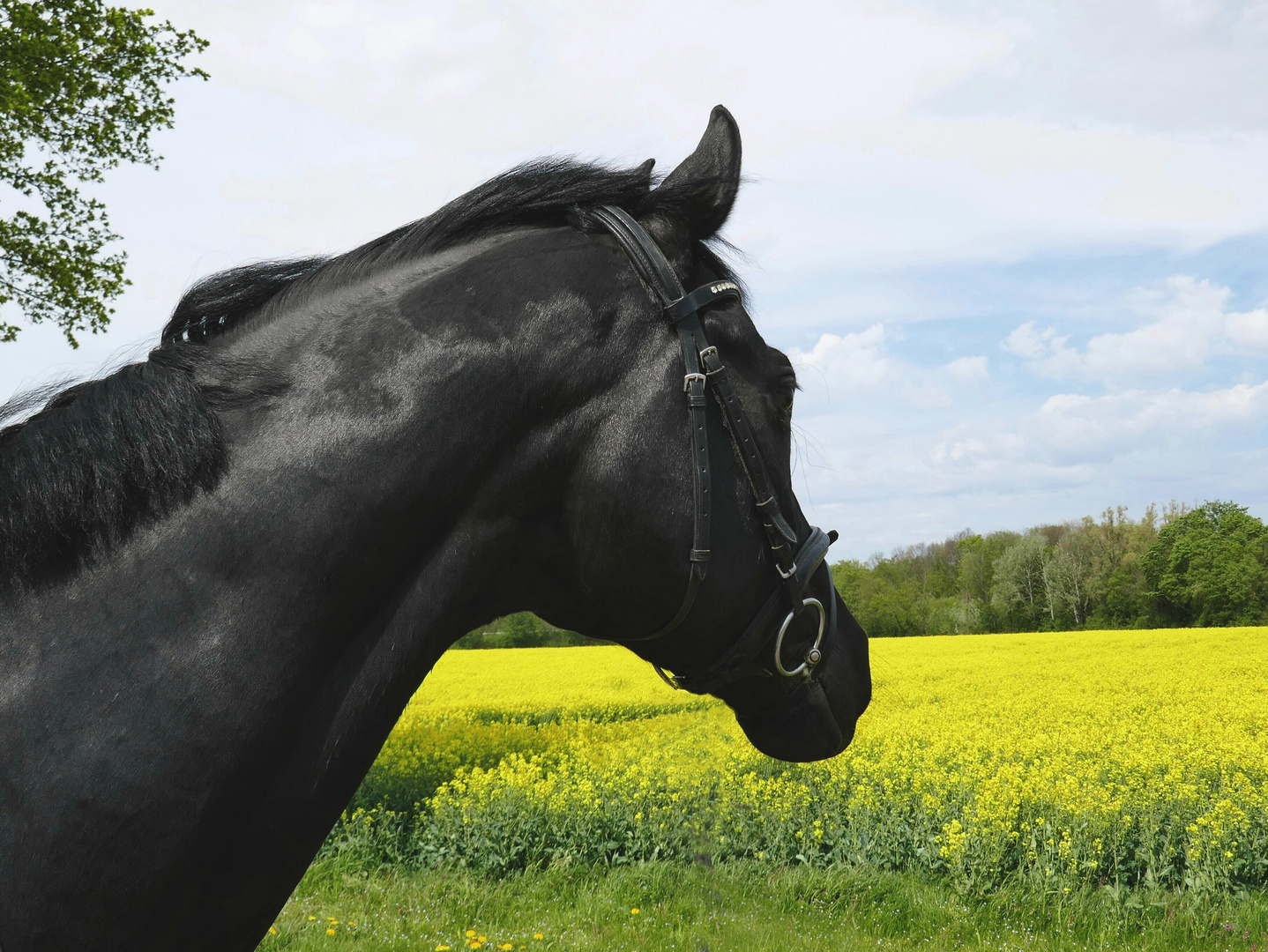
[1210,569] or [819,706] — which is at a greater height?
[819,706]

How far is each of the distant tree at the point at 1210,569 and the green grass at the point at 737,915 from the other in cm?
3563

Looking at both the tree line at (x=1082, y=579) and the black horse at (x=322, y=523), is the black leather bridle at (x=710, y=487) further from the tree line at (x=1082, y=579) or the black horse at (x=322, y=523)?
the tree line at (x=1082, y=579)

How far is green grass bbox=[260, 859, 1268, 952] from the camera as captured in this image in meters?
5.73

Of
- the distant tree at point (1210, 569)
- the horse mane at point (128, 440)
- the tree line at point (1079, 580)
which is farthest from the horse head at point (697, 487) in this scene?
the distant tree at point (1210, 569)

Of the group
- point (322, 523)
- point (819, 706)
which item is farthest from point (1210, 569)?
point (322, 523)

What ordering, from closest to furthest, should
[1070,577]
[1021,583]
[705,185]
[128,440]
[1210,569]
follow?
[128,440], [705,185], [1210,569], [1070,577], [1021,583]

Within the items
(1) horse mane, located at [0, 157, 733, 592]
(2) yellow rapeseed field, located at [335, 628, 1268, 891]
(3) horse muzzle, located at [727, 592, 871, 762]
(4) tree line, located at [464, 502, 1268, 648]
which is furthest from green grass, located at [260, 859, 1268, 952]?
(4) tree line, located at [464, 502, 1268, 648]

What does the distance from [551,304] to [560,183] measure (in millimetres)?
275

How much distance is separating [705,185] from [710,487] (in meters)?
0.52

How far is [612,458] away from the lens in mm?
1338

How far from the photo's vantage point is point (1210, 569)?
37844 millimetres

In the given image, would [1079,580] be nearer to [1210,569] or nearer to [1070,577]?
[1070,577]

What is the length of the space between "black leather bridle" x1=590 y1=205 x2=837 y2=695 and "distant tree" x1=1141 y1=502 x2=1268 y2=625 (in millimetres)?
41308

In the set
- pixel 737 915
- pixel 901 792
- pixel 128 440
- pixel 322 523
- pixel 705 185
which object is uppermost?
pixel 705 185
